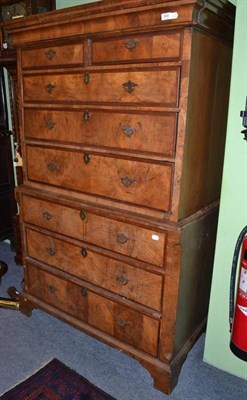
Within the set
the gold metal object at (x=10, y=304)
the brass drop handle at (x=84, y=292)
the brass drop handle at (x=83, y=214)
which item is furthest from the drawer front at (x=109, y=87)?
the gold metal object at (x=10, y=304)

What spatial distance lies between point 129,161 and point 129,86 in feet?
1.14

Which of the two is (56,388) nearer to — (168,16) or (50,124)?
(50,124)

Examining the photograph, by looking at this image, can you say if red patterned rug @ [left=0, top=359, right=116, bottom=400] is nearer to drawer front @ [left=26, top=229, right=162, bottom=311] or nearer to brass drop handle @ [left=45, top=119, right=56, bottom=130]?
drawer front @ [left=26, top=229, right=162, bottom=311]

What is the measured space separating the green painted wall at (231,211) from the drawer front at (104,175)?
353 millimetres

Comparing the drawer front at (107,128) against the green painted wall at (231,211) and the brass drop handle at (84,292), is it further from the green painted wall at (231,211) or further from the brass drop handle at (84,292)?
the brass drop handle at (84,292)

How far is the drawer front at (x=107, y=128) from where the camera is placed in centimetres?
146

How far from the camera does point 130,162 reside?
1.59 meters

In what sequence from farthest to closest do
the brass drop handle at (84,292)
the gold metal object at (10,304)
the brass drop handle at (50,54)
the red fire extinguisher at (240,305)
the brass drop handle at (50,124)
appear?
the gold metal object at (10,304)
the brass drop handle at (84,292)
the brass drop handle at (50,124)
the brass drop handle at (50,54)
the red fire extinguisher at (240,305)

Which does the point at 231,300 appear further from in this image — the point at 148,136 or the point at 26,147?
the point at 26,147

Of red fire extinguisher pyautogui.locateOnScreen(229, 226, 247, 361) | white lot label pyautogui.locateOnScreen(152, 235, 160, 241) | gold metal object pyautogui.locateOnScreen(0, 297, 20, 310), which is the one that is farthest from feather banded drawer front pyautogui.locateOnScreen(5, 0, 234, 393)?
gold metal object pyautogui.locateOnScreen(0, 297, 20, 310)

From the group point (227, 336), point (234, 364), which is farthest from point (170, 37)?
point (234, 364)

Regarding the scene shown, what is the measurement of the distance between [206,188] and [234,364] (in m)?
1.04

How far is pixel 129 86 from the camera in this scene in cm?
150

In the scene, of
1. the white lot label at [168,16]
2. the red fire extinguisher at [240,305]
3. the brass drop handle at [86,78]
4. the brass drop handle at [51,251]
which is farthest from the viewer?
the brass drop handle at [51,251]
